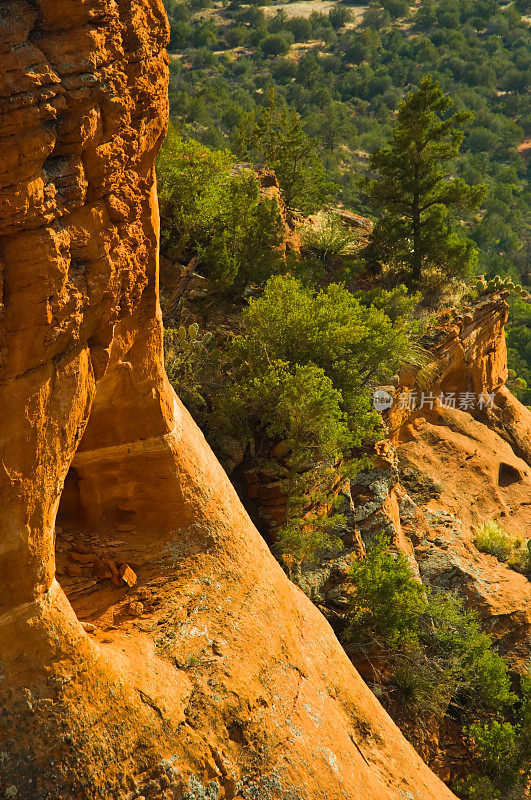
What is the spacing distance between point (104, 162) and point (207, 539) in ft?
12.4

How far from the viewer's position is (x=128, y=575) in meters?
6.62

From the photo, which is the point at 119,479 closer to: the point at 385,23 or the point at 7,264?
the point at 7,264

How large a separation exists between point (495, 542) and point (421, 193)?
31.1 ft

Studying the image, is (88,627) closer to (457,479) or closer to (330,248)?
(457,479)

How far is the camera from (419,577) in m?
14.0

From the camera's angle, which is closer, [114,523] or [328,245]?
[114,523]

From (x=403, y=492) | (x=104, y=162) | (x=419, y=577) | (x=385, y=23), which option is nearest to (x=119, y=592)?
(x=104, y=162)

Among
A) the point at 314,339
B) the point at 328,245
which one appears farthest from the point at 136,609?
the point at 328,245

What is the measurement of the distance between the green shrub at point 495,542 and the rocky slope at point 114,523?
32.1 feet

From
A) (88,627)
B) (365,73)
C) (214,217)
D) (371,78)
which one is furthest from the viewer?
(365,73)

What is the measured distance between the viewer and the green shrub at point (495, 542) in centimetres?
1675

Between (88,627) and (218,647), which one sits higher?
(88,627)

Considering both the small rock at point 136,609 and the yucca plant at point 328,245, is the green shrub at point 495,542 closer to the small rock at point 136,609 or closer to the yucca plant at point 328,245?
the yucca plant at point 328,245

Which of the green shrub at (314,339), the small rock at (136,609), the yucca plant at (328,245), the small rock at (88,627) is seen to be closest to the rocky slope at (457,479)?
the green shrub at (314,339)
